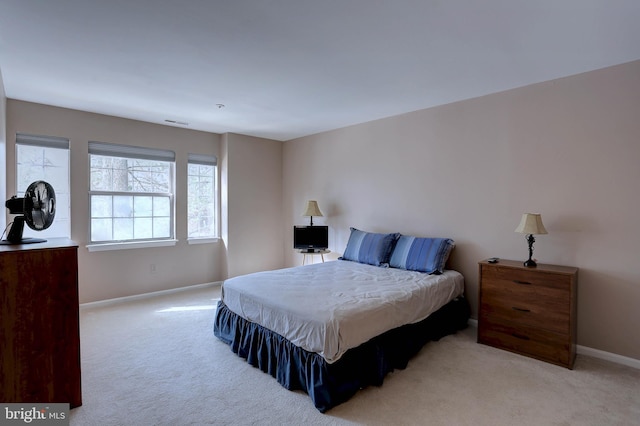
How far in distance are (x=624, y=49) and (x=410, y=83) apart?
1547 millimetres

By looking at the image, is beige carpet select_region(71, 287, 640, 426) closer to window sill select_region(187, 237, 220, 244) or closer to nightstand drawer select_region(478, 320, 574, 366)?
nightstand drawer select_region(478, 320, 574, 366)

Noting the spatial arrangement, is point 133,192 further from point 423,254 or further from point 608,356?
point 608,356

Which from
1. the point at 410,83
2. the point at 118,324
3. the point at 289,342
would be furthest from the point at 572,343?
the point at 118,324

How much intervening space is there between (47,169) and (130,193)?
0.89 m

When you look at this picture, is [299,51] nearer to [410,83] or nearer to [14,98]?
[410,83]

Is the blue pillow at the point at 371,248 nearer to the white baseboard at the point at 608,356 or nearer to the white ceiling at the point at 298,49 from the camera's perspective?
the white ceiling at the point at 298,49

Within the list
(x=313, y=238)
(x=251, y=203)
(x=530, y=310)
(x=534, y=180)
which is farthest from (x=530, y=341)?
(x=251, y=203)

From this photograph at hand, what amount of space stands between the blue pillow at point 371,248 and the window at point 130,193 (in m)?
2.71

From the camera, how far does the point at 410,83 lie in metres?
2.96

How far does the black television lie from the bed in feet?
3.81

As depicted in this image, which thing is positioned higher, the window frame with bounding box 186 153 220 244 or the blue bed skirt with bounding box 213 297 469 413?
the window frame with bounding box 186 153 220 244

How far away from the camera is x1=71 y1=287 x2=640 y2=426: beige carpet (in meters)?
1.91

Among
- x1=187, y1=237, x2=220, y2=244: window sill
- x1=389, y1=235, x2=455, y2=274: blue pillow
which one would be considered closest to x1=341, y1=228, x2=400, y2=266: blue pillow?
x1=389, y1=235, x2=455, y2=274: blue pillow

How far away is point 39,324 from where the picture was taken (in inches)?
73.7
